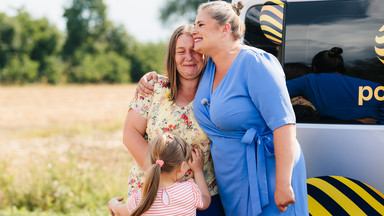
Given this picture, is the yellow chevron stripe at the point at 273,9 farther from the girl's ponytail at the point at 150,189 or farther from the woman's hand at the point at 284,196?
the girl's ponytail at the point at 150,189

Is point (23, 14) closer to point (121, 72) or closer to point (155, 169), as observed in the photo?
point (121, 72)

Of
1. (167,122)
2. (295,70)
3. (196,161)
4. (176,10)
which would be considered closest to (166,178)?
(196,161)

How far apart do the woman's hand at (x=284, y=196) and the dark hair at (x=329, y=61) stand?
3.50ft

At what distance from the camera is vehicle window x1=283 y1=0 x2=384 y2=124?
271cm

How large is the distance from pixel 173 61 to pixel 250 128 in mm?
643

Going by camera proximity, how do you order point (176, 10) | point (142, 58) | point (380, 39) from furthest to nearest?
1. point (142, 58)
2. point (176, 10)
3. point (380, 39)

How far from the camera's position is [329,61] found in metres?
2.78

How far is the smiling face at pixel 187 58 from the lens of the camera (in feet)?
7.82

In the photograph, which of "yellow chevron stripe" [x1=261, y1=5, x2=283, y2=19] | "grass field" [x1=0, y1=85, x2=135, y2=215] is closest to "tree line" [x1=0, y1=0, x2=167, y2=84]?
"grass field" [x1=0, y1=85, x2=135, y2=215]

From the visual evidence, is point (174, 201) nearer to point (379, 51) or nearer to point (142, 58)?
point (379, 51)

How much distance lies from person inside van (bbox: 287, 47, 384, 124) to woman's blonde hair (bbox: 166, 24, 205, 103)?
2.75ft

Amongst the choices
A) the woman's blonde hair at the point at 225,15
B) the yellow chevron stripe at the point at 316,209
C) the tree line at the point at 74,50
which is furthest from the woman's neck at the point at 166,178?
the tree line at the point at 74,50

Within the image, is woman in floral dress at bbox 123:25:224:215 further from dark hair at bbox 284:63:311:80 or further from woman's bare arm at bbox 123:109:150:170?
dark hair at bbox 284:63:311:80

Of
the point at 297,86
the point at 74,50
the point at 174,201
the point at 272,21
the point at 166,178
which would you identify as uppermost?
the point at 272,21
